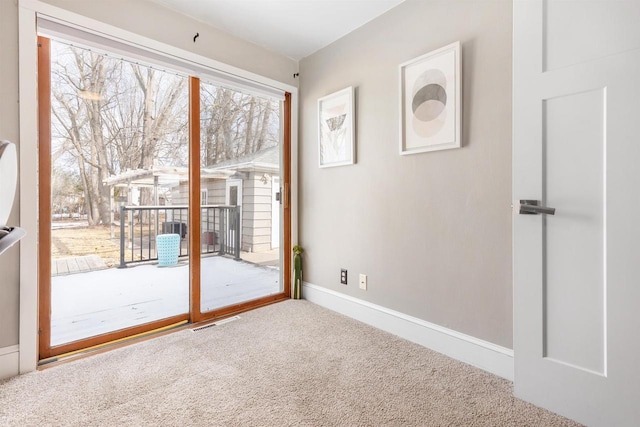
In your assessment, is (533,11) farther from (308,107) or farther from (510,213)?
(308,107)

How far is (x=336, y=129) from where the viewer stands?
8.48 feet

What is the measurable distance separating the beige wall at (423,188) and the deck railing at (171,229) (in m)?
0.79

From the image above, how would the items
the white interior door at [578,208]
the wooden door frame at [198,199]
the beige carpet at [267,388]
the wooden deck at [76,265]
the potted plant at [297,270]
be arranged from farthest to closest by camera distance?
the potted plant at [297,270]
the wooden door frame at [198,199]
the wooden deck at [76,265]
the beige carpet at [267,388]
the white interior door at [578,208]

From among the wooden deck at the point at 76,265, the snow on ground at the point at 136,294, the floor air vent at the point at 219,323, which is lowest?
the floor air vent at the point at 219,323

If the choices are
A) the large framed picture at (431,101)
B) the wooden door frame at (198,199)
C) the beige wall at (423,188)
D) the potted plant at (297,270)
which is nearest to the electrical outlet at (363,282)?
the beige wall at (423,188)

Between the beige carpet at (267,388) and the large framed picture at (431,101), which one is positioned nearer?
the beige carpet at (267,388)

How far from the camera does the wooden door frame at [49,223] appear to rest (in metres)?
1.79

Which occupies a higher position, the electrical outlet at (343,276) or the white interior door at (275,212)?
the white interior door at (275,212)

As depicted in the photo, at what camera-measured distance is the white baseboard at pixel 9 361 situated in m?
1.63

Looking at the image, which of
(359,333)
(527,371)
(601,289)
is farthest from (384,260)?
(601,289)

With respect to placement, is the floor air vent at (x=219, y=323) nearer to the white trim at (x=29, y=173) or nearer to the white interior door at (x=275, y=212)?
the white interior door at (x=275, y=212)

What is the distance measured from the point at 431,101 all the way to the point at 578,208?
3.37 ft

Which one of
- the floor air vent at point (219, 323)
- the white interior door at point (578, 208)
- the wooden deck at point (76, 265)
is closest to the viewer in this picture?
the white interior door at point (578, 208)

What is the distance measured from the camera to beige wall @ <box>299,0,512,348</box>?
1.68 metres
